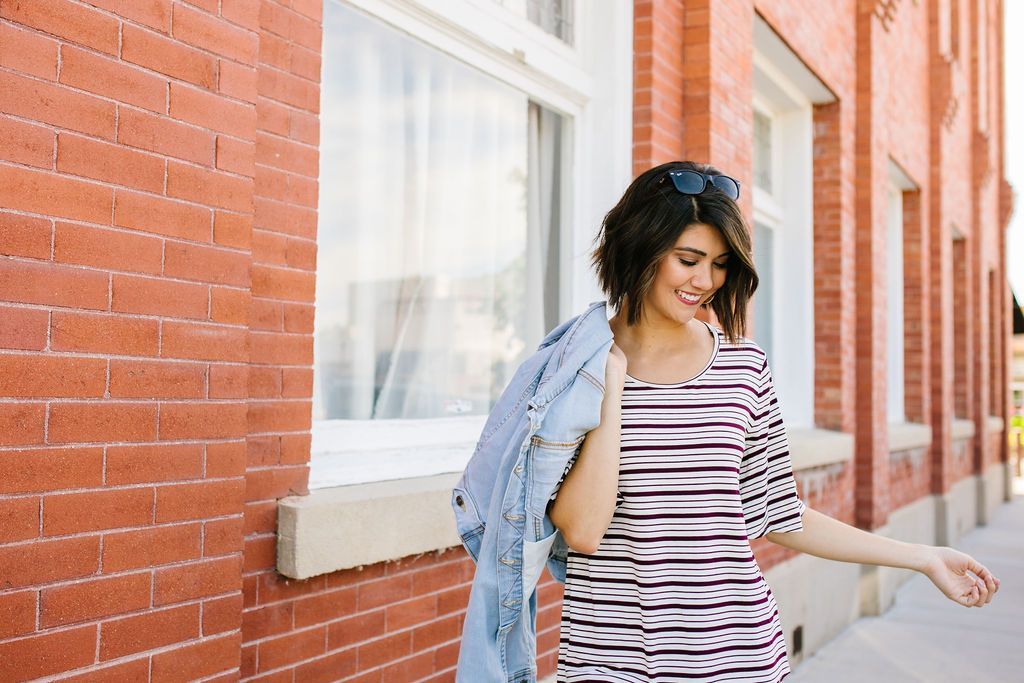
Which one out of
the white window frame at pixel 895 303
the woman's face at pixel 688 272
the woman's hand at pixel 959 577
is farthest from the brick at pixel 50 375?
the white window frame at pixel 895 303

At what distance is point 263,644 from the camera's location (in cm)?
253

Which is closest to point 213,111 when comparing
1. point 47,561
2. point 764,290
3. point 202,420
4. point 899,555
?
point 202,420

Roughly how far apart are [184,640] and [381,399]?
146 centimetres

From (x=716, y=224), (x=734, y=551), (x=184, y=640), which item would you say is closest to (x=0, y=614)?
(x=184, y=640)

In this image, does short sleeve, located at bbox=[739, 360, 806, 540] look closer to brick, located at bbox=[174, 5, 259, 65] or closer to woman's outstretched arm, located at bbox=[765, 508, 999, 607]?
woman's outstretched arm, located at bbox=[765, 508, 999, 607]

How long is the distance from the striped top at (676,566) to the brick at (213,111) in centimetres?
111

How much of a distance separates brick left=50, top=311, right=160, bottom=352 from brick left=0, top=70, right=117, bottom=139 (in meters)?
0.26

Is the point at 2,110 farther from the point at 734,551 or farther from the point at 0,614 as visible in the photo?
the point at 734,551

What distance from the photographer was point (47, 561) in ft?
6.28

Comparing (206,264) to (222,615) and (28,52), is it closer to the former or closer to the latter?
(28,52)

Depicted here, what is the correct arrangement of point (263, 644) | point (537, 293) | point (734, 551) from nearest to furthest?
point (734, 551) < point (263, 644) < point (537, 293)

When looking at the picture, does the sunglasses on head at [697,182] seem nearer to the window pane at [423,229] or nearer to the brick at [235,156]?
the brick at [235,156]

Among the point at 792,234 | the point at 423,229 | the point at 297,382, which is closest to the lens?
the point at 297,382

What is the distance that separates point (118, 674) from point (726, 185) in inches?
65.1
